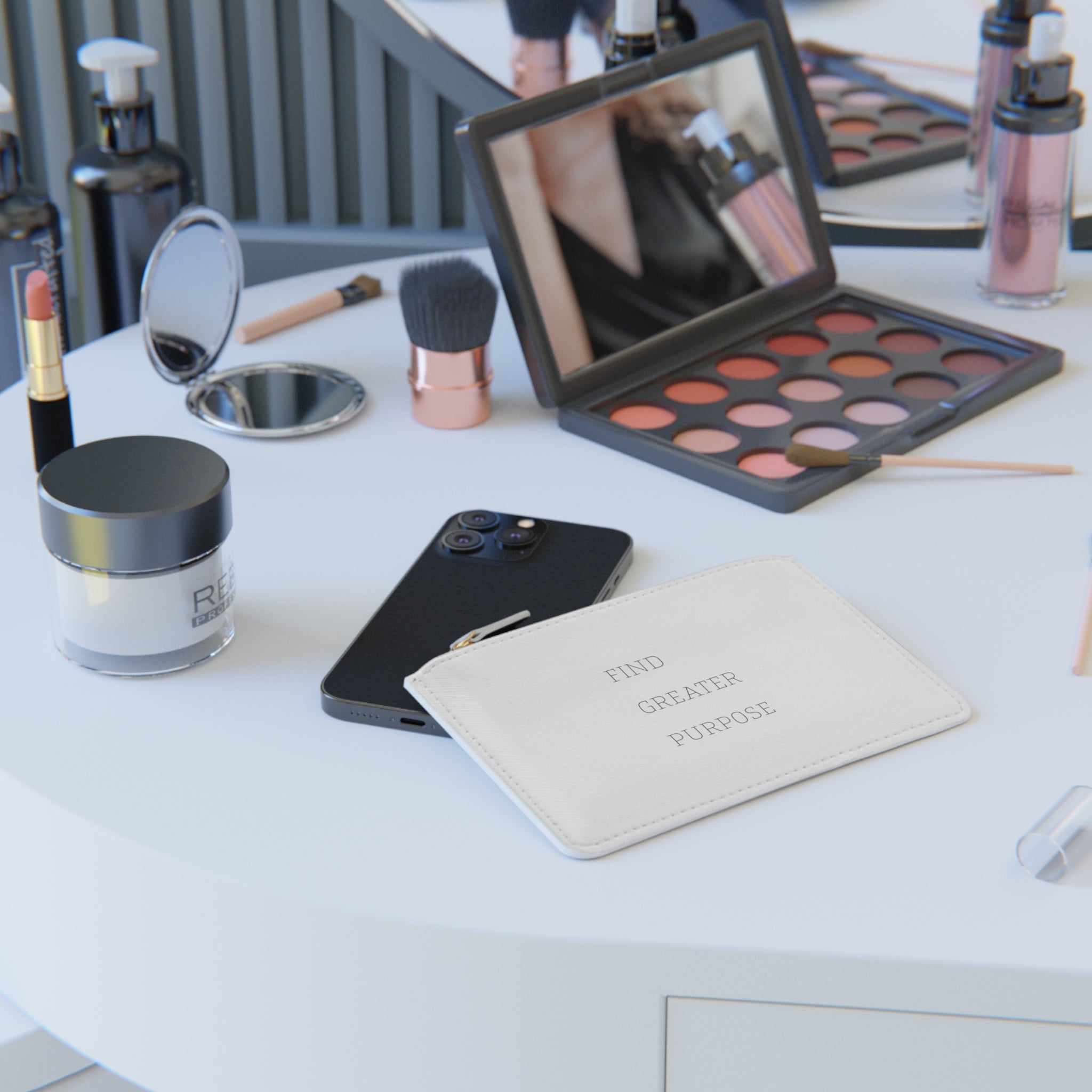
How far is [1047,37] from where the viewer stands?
3.00ft

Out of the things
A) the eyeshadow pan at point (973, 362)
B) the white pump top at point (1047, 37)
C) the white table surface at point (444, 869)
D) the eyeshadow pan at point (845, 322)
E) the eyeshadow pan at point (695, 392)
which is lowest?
the white table surface at point (444, 869)

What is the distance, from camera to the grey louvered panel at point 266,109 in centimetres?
126

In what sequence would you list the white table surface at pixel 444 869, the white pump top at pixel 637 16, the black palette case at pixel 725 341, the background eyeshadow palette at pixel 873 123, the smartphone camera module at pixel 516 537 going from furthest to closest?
1. the background eyeshadow palette at pixel 873 123
2. the white pump top at pixel 637 16
3. the black palette case at pixel 725 341
4. the smartphone camera module at pixel 516 537
5. the white table surface at pixel 444 869

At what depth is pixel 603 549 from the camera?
719 mm

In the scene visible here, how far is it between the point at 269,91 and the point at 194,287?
0.50 meters

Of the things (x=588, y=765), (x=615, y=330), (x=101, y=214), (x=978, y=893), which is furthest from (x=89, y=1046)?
(x=101, y=214)

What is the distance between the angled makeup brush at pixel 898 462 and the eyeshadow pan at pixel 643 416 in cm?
8

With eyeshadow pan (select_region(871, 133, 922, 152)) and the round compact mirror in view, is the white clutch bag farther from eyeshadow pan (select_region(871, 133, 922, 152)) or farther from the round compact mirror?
eyeshadow pan (select_region(871, 133, 922, 152))

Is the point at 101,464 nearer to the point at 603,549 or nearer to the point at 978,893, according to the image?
the point at 603,549

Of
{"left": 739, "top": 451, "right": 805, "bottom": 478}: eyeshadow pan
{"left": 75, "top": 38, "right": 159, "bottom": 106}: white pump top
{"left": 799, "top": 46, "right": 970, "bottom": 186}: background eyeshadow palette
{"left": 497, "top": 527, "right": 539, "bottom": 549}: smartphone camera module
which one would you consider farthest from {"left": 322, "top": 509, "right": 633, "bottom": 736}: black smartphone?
{"left": 799, "top": 46, "right": 970, "bottom": 186}: background eyeshadow palette

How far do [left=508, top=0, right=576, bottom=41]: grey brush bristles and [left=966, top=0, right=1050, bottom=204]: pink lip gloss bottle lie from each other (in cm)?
33

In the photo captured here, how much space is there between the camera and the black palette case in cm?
82

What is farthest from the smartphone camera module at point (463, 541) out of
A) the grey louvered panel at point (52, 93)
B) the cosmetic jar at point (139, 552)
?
the grey louvered panel at point (52, 93)

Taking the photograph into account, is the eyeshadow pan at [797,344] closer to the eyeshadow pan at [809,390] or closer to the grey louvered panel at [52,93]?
the eyeshadow pan at [809,390]
